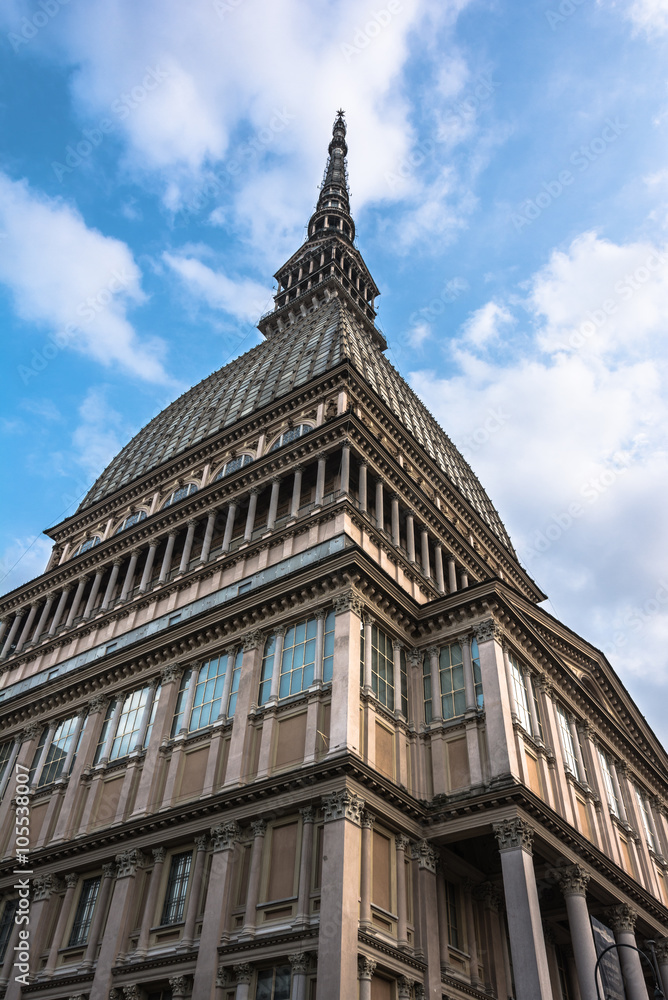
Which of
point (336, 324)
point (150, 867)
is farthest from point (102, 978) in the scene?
point (336, 324)

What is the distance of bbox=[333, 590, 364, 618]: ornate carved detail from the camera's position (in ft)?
109

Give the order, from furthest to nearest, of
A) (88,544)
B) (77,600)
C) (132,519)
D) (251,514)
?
(88,544), (132,519), (77,600), (251,514)

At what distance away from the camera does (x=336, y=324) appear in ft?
201

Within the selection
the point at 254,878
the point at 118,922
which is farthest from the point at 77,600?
the point at 254,878

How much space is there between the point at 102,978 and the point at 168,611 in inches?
681

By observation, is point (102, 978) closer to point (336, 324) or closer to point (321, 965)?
point (321, 965)

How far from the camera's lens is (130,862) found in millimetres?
32000

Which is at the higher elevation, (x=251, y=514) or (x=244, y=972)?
(x=251, y=514)

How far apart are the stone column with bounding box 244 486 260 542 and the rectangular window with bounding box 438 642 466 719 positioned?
42.0 ft

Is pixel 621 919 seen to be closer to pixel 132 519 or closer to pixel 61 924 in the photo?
pixel 61 924

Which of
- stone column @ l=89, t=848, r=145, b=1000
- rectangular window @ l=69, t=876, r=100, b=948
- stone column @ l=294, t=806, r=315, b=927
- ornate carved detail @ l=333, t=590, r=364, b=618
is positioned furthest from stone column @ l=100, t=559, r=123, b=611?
stone column @ l=294, t=806, r=315, b=927

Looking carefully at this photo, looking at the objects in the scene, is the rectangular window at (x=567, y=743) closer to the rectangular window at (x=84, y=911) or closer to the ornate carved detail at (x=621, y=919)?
the ornate carved detail at (x=621, y=919)

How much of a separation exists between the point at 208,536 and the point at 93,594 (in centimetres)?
958

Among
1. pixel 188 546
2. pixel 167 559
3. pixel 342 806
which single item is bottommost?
pixel 342 806
